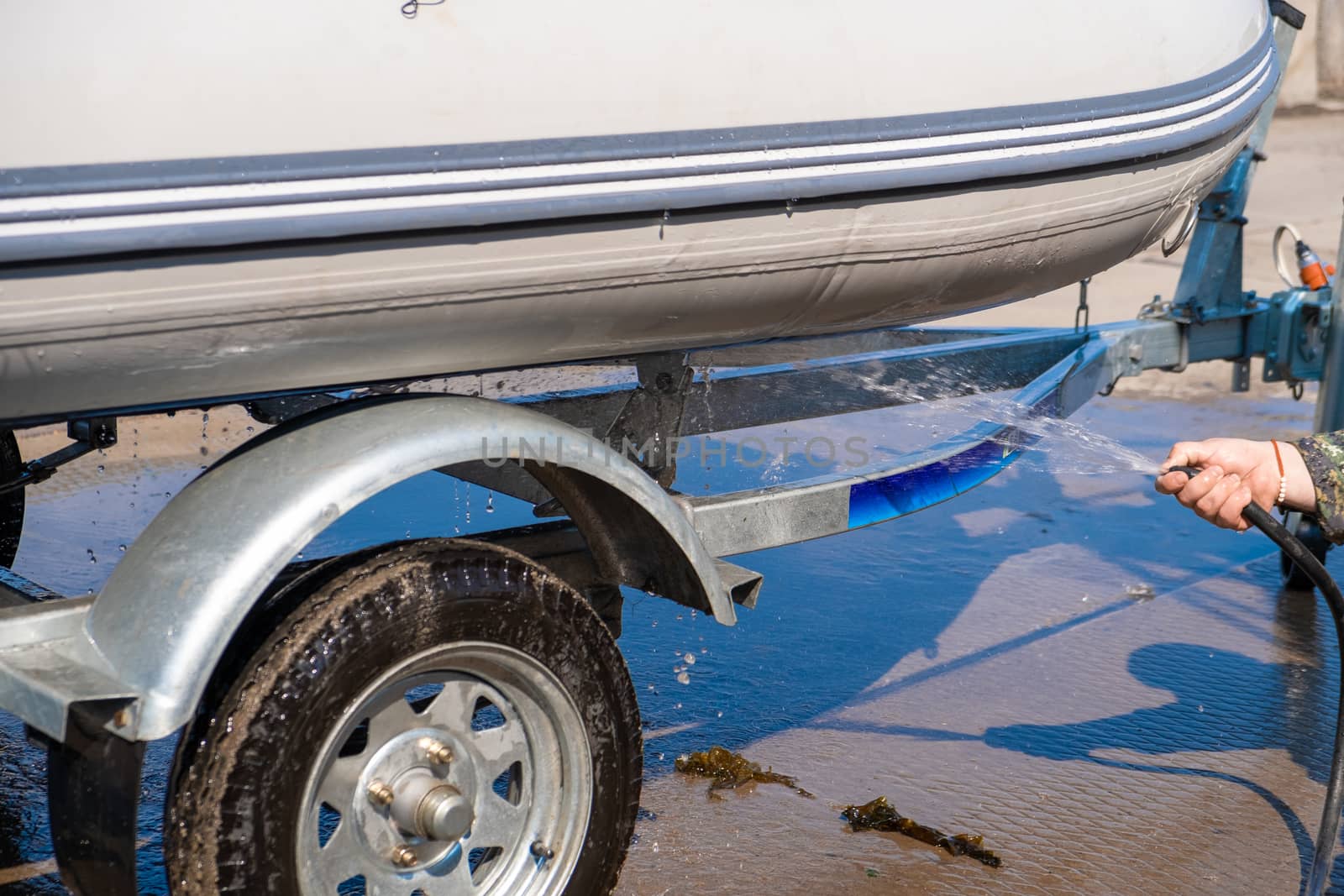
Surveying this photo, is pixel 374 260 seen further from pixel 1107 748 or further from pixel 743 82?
pixel 1107 748

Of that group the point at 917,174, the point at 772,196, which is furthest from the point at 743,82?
the point at 917,174

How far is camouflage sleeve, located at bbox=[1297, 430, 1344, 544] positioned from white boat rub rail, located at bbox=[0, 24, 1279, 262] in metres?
0.71

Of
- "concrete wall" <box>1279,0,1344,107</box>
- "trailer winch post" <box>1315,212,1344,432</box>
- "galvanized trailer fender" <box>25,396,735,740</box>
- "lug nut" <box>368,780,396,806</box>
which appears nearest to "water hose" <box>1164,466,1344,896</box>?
"galvanized trailer fender" <box>25,396,735,740</box>

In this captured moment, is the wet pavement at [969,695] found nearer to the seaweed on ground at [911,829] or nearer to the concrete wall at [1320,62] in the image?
the seaweed on ground at [911,829]

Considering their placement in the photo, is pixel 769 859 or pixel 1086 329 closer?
pixel 769 859

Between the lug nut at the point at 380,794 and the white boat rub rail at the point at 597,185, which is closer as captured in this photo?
the white boat rub rail at the point at 597,185

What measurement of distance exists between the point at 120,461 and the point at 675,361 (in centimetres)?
360

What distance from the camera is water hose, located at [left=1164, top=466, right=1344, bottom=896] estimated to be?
2.58 meters

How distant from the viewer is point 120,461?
5.58 m

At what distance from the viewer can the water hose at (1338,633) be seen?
8.47 feet

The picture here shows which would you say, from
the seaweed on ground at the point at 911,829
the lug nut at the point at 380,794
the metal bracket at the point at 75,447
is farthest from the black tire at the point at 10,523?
the seaweed on ground at the point at 911,829

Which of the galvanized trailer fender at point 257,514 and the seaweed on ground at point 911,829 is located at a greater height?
the galvanized trailer fender at point 257,514

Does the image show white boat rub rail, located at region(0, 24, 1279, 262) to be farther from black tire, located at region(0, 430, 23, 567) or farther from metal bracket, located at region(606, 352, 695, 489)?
black tire, located at region(0, 430, 23, 567)

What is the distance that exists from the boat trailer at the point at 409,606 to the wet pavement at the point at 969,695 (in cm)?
63
